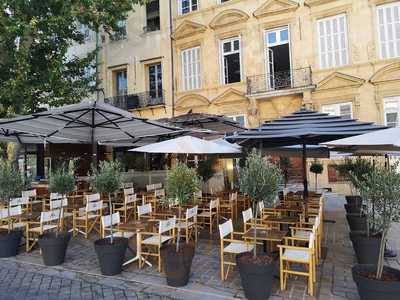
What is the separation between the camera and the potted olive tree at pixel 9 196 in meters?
6.07

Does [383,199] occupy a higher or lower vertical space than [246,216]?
higher

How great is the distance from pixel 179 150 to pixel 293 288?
348 cm

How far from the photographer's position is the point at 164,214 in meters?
6.70

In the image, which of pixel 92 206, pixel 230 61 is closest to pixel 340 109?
pixel 230 61

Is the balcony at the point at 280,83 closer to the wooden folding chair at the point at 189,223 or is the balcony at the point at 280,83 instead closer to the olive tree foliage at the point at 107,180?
the wooden folding chair at the point at 189,223

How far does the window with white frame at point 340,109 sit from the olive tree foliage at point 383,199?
10.5 meters

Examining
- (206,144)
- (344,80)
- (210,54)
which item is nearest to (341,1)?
(344,80)

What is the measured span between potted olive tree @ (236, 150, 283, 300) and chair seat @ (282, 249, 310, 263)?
0.26 metres

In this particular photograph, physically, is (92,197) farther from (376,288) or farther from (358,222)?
(376,288)

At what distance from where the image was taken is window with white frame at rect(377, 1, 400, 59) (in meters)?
13.1

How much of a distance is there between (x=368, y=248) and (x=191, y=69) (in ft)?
45.6

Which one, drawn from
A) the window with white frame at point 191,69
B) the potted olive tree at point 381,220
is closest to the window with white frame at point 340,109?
the window with white frame at point 191,69

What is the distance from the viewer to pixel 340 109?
14062 mm

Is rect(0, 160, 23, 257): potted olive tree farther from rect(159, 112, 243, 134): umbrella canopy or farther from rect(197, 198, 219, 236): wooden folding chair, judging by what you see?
rect(159, 112, 243, 134): umbrella canopy
